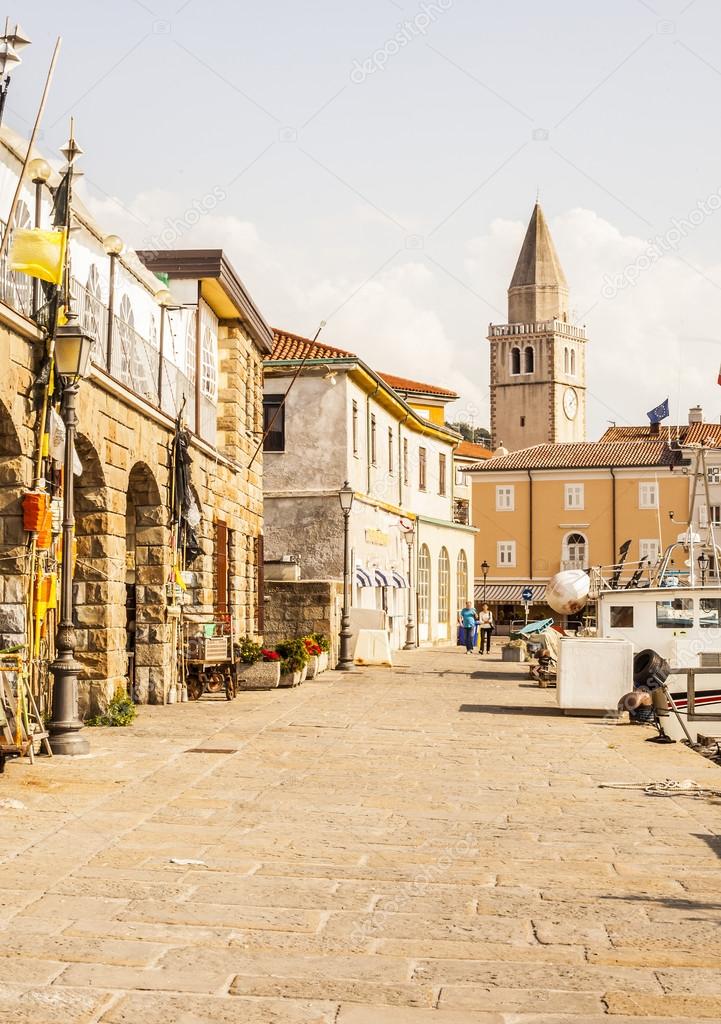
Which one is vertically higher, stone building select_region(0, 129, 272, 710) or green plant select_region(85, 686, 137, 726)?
stone building select_region(0, 129, 272, 710)

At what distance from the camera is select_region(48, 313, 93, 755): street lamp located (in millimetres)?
11719

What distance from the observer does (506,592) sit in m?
72.2

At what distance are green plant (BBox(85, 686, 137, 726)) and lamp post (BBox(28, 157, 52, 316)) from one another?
4.78m

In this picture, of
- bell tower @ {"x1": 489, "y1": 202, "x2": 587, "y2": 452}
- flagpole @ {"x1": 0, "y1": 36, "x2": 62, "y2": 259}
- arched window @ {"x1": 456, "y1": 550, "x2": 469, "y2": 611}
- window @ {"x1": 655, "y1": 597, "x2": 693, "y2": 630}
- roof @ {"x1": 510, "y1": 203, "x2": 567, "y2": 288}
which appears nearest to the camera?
flagpole @ {"x1": 0, "y1": 36, "x2": 62, "y2": 259}

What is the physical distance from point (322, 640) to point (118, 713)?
1312 cm

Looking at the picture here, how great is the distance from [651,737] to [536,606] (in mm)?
57004

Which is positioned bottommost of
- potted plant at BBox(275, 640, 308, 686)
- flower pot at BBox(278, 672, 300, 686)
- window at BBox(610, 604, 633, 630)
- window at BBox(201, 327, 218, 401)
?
flower pot at BBox(278, 672, 300, 686)

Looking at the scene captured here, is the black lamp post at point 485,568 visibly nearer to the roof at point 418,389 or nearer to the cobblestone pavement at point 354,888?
the roof at point 418,389

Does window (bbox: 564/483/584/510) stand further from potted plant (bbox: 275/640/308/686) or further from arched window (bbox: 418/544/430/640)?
potted plant (bbox: 275/640/308/686)

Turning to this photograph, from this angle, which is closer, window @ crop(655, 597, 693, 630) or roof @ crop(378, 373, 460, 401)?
window @ crop(655, 597, 693, 630)

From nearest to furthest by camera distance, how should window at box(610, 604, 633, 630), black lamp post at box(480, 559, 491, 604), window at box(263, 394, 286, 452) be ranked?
window at box(610, 604, 633, 630)
window at box(263, 394, 286, 452)
black lamp post at box(480, 559, 491, 604)

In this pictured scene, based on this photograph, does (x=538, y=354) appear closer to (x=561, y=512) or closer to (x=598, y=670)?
(x=561, y=512)

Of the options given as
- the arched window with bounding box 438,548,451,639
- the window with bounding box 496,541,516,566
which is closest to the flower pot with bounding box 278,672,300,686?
the arched window with bounding box 438,548,451,639

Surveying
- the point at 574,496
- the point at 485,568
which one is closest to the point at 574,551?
the point at 574,496
